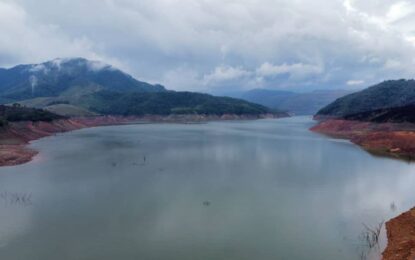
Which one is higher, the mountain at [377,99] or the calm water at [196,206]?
the mountain at [377,99]

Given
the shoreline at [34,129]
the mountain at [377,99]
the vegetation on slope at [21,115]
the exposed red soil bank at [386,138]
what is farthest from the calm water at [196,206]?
the mountain at [377,99]

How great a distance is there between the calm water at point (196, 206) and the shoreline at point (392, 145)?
5.05ft

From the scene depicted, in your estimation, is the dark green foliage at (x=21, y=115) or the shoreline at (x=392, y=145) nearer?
the shoreline at (x=392, y=145)

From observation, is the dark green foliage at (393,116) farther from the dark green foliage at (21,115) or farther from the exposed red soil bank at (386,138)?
the dark green foliage at (21,115)

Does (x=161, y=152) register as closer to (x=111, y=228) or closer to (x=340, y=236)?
(x=111, y=228)

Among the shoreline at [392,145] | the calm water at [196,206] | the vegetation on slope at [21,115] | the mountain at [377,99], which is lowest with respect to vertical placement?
the calm water at [196,206]

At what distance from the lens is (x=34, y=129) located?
96.9 meters

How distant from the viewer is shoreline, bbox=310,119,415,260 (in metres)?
20.4

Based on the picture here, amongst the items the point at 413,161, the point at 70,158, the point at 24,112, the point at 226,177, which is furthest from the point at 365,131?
the point at 24,112

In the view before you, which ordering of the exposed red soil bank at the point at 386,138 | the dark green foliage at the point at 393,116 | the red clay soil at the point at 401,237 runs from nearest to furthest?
1. the red clay soil at the point at 401,237
2. the exposed red soil bank at the point at 386,138
3. the dark green foliage at the point at 393,116

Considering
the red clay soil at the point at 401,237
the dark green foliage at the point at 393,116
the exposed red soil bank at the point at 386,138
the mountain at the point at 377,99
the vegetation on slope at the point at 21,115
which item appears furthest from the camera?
the mountain at the point at 377,99

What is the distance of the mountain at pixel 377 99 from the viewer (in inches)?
6348

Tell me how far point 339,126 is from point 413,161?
54001mm

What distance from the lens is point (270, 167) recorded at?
156 ft
